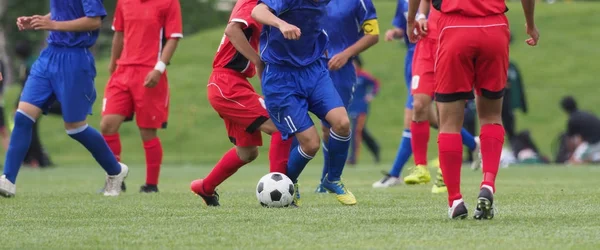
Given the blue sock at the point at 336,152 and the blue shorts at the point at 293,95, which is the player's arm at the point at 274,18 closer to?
the blue shorts at the point at 293,95

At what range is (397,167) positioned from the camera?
510 inches

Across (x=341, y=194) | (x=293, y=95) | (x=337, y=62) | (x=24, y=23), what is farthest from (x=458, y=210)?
(x=24, y=23)

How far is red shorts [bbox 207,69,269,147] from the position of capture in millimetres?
9281

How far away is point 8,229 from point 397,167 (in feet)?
20.5

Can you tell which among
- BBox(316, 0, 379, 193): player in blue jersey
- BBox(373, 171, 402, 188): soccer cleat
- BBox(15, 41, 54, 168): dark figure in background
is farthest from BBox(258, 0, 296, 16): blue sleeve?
BBox(15, 41, 54, 168): dark figure in background

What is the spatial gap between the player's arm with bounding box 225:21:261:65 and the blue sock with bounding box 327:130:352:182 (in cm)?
85

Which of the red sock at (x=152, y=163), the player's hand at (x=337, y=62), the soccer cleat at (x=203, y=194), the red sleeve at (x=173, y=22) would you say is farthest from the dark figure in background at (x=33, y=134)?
the soccer cleat at (x=203, y=194)

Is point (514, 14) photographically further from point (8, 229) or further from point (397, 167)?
point (8, 229)

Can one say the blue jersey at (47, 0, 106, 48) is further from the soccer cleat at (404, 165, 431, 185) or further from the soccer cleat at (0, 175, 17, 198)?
the soccer cleat at (404, 165, 431, 185)

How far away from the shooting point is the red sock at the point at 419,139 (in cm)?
1231

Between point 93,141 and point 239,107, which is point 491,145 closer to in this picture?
point 239,107

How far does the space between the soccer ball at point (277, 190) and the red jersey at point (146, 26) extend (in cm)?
317

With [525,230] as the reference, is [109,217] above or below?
below

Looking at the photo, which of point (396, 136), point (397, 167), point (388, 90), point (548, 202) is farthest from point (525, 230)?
point (388, 90)
